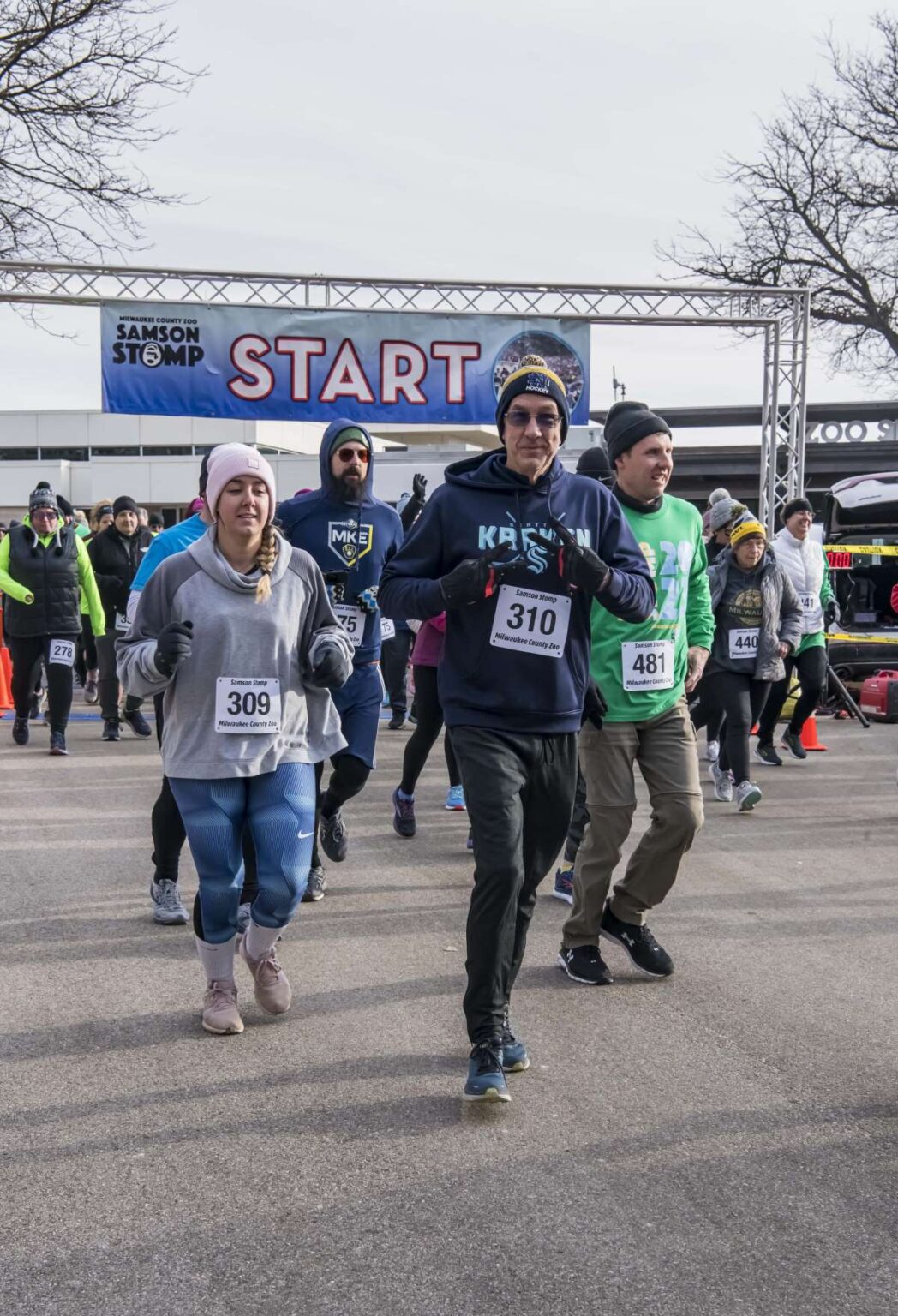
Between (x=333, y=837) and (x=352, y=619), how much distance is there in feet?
3.90

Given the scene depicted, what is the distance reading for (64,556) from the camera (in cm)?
1282

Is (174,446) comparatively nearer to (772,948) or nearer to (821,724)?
(821,724)

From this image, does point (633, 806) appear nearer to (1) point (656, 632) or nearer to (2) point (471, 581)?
(1) point (656, 632)

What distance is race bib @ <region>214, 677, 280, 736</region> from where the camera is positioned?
4.78 m

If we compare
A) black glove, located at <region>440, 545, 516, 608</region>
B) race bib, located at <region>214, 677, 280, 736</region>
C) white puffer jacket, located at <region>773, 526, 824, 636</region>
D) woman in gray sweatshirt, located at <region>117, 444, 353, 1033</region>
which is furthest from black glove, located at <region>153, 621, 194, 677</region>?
white puffer jacket, located at <region>773, 526, 824, 636</region>

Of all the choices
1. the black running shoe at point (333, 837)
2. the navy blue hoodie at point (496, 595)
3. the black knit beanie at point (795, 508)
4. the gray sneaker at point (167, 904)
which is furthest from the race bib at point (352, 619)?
the black knit beanie at point (795, 508)

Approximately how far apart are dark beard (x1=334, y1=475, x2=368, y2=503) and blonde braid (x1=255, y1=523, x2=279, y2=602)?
190cm

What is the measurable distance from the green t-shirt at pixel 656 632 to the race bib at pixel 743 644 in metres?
4.02

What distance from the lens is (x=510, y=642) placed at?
14.8ft

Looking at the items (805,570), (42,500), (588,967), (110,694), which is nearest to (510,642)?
(588,967)

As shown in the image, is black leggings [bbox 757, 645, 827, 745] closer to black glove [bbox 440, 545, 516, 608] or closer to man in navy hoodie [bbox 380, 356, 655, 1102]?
man in navy hoodie [bbox 380, 356, 655, 1102]

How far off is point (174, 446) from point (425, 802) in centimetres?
6571

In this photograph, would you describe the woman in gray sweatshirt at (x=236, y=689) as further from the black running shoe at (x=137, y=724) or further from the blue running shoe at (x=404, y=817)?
the black running shoe at (x=137, y=724)

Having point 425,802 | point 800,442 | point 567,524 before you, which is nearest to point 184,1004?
point 567,524
